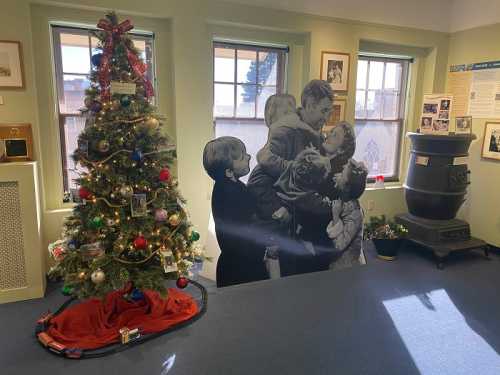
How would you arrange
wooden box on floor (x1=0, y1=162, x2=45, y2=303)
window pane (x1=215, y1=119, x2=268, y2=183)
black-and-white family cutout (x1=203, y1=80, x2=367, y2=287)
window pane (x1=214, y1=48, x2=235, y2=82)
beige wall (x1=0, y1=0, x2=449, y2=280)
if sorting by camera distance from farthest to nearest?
1. window pane (x1=215, y1=119, x2=268, y2=183)
2. window pane (x1=214, y1=48, x2=235, y2=82)
3. black-and-white family cutout (x1=203, y1=80, x2=367, y2=287)
4. beige wall (x1=0, y1=0, x2=449, y2=280)
5. wooden box on floor (x1=0, y1=162, x2=45, y2=303)

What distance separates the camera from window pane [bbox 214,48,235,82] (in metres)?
3.44

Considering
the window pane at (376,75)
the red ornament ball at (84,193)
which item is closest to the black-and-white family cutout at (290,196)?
the red ornament ball at (84,193)

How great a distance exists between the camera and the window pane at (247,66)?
353cm

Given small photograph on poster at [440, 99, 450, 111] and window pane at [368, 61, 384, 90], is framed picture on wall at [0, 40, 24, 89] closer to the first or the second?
window pane at [368, 61, 384, 90]

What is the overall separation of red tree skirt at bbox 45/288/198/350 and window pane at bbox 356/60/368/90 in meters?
2.85

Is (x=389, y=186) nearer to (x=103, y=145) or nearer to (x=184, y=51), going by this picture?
(x=184, y=51)

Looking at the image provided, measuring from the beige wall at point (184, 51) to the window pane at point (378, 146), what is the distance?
1.43 ft

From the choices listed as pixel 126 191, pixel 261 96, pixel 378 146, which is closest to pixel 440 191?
pixel 378 146

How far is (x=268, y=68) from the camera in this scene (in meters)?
3.66

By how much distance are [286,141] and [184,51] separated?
1.13m

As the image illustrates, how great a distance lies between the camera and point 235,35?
3383 millimetres

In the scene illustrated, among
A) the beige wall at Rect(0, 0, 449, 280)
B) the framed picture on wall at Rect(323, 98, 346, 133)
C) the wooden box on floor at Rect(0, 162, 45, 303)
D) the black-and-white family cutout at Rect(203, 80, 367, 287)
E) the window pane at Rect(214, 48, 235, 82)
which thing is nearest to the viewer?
the wooden box on floor at Rect(0, 162, 45, 303)

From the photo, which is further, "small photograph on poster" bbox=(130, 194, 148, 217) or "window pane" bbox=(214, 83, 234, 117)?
"window pane" bbox=(214, 83, 234, 117)

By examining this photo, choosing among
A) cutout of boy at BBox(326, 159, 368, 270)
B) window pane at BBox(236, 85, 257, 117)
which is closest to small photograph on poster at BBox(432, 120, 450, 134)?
cutout of boy at BBox(326, 159, 368, 270)
